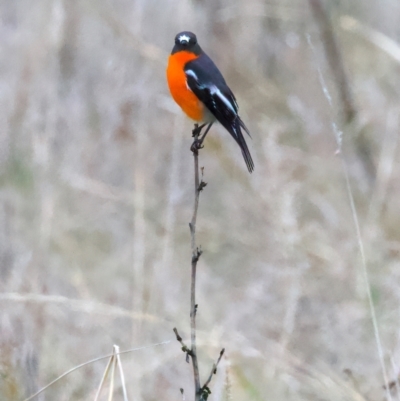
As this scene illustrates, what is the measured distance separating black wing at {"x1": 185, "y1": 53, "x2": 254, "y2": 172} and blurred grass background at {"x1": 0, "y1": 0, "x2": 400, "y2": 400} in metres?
0.57

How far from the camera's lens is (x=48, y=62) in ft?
11.6

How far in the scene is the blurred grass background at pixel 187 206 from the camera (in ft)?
8.14

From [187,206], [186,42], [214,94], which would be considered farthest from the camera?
[187,206]

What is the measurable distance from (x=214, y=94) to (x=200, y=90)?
56mm

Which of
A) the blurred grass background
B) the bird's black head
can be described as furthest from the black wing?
the blurred grass background

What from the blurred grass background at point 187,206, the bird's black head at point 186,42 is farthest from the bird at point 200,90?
the blurred grass background at point 187,206

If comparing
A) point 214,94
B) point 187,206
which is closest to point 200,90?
point 214,94

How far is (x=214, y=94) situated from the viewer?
223cm

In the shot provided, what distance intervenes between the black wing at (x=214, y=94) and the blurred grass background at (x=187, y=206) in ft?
1.86

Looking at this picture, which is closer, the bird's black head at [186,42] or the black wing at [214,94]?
the black wing at [214,94]

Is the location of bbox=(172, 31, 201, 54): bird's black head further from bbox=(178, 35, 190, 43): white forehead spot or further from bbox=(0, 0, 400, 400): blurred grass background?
bbox=(0, 0, 400, 400): blurred grass background

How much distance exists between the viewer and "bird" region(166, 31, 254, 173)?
220 cm

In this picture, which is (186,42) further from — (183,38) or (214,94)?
(214,94)

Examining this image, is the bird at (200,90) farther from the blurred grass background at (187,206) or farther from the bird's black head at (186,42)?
the blurred grass background at (187,206)
